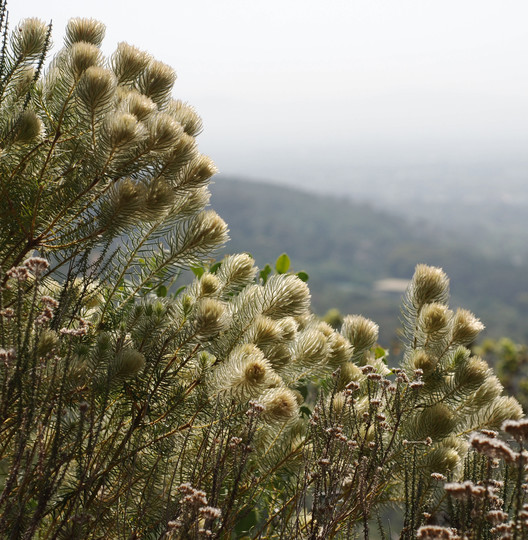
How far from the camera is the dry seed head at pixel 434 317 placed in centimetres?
249

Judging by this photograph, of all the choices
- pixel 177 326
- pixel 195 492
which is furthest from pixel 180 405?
pixel 195 492

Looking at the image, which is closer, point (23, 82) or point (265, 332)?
point (265, 332)

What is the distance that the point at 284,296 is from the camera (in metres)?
2.22

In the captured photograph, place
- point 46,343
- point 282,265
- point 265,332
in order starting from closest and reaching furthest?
point 46,343, point 265,332, point 282,265

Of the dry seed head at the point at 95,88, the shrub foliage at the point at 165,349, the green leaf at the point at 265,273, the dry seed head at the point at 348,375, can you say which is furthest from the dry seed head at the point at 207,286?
the green leaf at the point at 265,273

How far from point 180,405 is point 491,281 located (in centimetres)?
19651

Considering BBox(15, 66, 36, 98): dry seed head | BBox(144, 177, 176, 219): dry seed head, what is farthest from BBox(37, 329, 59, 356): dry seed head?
BBox(15, 66, 36, 98): dry seed head

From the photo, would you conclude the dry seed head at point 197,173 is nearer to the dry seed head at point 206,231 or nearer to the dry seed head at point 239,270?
the dry seed head at point 206,231

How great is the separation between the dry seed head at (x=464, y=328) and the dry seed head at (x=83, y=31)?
2.09 metres

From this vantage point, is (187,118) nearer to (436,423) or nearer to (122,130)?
(122,130)

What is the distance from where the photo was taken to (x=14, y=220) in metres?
2.08

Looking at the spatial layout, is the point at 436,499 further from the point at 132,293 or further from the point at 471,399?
the point at 132,293

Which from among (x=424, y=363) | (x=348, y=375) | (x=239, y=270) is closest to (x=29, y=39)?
(x=239, y=270)

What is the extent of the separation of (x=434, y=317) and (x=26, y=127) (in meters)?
1.83
